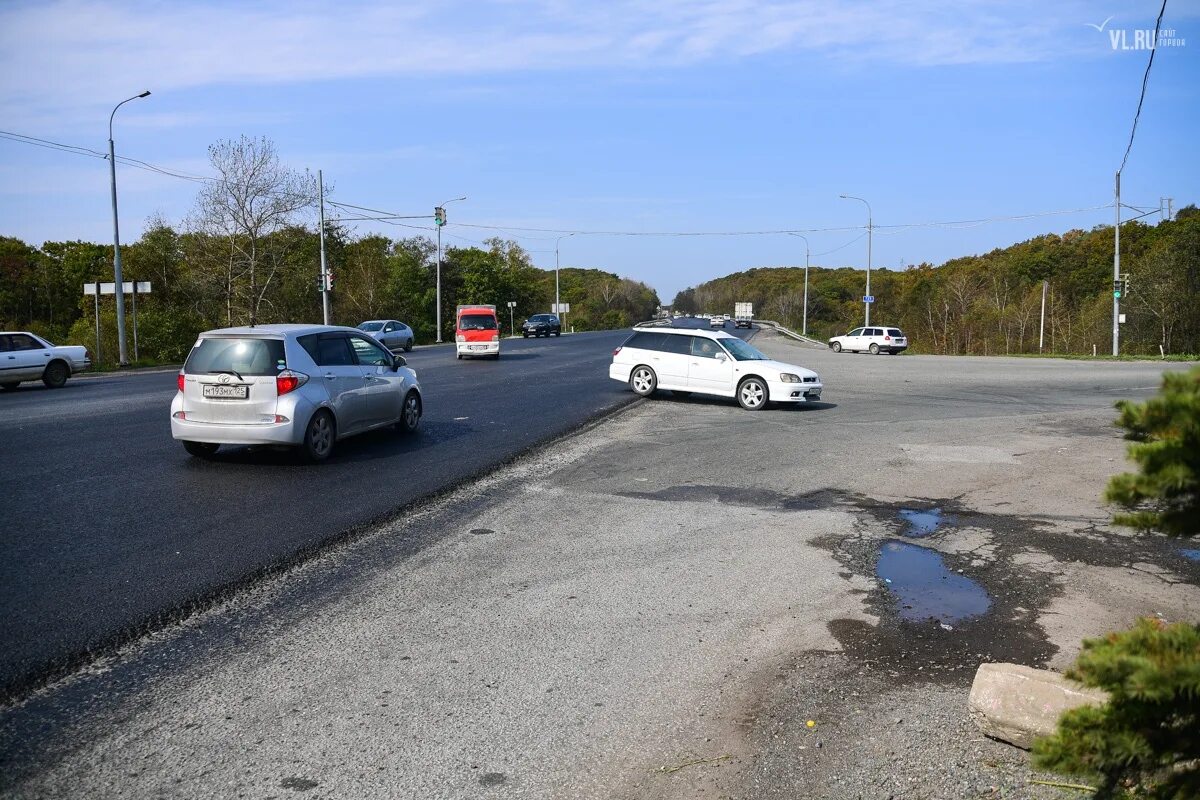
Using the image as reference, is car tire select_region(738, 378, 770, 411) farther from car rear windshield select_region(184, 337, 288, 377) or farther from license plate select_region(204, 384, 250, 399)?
license plate select_region(204, 384, 250, 399)

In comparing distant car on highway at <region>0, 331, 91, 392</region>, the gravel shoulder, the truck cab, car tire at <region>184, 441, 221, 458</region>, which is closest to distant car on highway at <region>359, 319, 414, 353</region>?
the truck cab

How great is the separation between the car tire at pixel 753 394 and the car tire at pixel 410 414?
7419 millimetres

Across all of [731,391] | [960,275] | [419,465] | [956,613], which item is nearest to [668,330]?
[731,391]

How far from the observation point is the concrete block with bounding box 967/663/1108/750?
152 inches

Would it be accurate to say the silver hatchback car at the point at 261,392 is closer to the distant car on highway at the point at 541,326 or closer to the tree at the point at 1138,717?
the tree at the point at 1138,717

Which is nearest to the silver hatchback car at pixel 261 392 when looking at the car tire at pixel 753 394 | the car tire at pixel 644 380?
the car tire at pixel 753 394

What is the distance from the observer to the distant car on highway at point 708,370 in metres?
18.8

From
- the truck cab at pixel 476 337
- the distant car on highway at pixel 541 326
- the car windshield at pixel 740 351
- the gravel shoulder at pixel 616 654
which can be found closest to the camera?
the gravel shoulder at pixel 616 654

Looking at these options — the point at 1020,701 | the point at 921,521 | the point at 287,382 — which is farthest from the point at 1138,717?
the point at 287,382

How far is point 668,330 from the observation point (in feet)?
68.4

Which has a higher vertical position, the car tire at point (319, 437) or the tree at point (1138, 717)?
the tree at point (1138, 717)

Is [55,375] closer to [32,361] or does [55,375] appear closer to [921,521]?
[32,361]

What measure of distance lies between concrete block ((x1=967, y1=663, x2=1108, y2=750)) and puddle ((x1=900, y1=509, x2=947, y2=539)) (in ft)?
13.4

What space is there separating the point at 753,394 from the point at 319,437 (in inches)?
395
